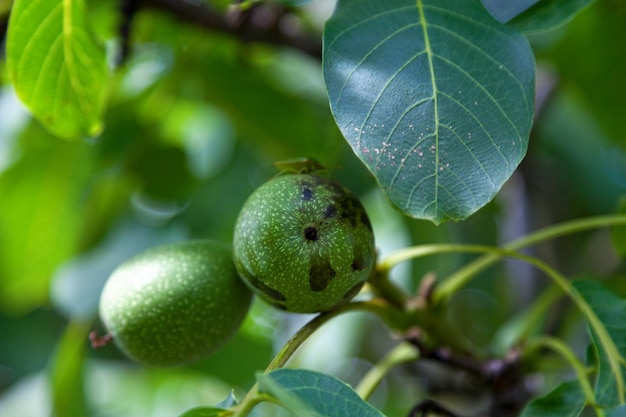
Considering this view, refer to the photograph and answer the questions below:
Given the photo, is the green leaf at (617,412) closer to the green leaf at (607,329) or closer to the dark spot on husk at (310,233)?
the green leaf at (607,329)

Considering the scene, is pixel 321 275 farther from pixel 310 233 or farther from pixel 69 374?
pixel 69 374

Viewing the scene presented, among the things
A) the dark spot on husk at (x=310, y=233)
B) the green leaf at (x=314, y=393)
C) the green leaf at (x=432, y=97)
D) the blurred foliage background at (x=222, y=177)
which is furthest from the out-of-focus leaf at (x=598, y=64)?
the green leaf at (x=314, y=393)

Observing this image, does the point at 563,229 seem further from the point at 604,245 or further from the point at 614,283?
the point at 604,245

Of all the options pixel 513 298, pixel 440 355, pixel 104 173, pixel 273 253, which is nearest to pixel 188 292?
pixel 273 253

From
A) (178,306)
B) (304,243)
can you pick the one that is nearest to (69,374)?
(178,306)

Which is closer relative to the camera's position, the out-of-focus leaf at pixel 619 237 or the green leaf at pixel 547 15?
the green leaf at pixel 547 15

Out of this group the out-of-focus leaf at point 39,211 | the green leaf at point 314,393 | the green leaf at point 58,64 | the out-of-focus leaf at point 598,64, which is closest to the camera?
the green leaf at point 314,393

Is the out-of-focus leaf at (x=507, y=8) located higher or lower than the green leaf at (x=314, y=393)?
higher

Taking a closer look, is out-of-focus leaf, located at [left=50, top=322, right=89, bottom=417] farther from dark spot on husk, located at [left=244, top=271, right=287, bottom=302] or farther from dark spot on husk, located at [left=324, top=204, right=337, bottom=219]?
dark spot on husk, located at [left=324, top=204, right=337, bottom=219]
